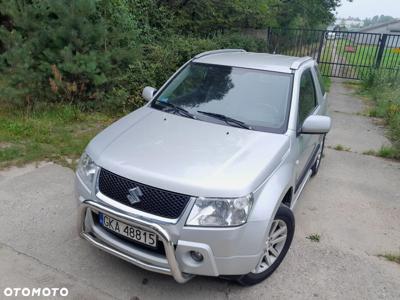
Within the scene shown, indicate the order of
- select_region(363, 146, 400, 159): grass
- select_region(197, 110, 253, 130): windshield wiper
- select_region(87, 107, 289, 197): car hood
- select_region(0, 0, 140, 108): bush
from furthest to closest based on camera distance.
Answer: select_region(363, 146, 400, 159): grass < select_region(0, 0, 140, 108): bush < select_region(197, 110, 253, 130): windshield wiper < select_region(87, 107, 289, 197): car hood

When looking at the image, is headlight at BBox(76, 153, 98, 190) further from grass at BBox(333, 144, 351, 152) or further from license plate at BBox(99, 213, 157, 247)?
grass at BBox(333, 144, 351, 152)

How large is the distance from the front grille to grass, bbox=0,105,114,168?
7.71 feet

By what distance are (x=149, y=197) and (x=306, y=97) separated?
2.23 metres

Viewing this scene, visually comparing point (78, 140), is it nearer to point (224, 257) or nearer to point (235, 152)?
point (235, 152)

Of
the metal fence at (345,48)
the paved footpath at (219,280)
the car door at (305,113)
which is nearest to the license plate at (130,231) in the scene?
the paved footpath at (219,280)

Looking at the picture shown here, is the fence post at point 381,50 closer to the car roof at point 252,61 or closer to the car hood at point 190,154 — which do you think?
the car roof at point 252,61

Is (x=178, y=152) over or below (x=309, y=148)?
over

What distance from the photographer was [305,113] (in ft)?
11.6

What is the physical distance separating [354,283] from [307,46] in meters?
12.9

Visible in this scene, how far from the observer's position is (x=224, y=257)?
2.25m

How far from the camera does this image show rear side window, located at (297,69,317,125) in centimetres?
339

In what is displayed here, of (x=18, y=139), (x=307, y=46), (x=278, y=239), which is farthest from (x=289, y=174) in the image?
(x=307, y=46)

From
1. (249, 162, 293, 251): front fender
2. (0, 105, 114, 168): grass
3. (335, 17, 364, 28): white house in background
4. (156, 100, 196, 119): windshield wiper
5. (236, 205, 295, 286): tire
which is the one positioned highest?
(156, 100, 196, 119): windshield wiper

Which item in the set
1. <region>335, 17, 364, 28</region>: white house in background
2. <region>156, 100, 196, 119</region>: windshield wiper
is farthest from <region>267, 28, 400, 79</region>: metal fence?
<region>335, 17, 364, 28</region>: white house in background
